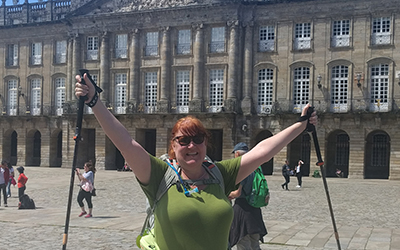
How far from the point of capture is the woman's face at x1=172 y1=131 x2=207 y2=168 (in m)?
3.49

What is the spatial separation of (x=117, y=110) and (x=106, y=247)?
3120 cm

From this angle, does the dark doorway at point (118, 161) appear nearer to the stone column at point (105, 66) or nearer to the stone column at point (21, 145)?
the stone column at point (105, 66)

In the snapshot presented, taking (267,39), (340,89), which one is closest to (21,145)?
(267,39)

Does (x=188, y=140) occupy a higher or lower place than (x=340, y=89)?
lower

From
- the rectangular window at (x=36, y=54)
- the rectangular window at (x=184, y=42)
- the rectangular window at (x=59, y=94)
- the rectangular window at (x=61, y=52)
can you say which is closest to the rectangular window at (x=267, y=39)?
the rectangular window at (x=184, y=42)

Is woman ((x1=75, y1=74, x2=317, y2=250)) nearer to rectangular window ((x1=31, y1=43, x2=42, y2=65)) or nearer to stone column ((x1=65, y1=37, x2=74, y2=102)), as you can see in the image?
stone column ((x1=65, y1=37, x2=74, y2=102))

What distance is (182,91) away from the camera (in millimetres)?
38938

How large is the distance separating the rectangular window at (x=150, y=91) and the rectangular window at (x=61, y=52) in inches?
328

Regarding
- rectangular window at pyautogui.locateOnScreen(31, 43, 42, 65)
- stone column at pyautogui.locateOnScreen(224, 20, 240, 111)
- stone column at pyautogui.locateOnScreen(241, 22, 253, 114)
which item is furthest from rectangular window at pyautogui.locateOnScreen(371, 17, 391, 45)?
rectangular window at pyautogui.locateOnScreen(31, 43, 42, 65)

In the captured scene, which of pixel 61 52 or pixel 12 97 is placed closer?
pixel 61 52

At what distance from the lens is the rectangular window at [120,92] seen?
40634 mm

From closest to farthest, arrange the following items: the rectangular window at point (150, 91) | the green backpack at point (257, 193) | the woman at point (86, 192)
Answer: the green backpack at point (257, 193) < the woman at point (86, 192) < the rectangular window at point (150, 91)

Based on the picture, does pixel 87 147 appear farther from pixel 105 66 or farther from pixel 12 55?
pixel 12 55

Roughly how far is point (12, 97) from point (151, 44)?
1466 centimetres
